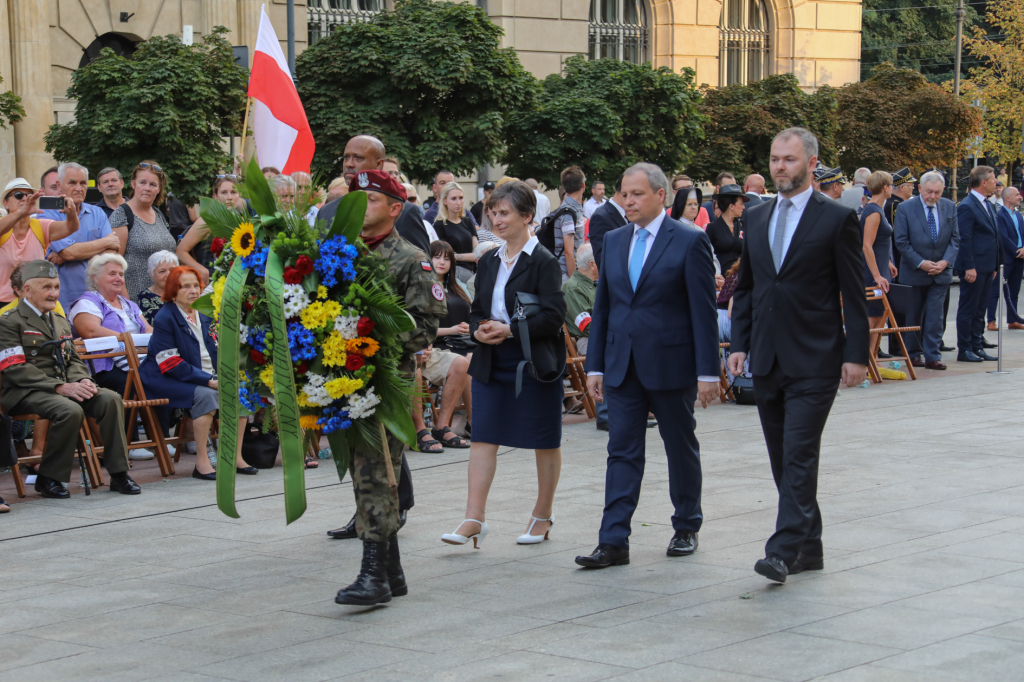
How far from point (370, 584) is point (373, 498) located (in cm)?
39

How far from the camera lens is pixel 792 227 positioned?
6.38m

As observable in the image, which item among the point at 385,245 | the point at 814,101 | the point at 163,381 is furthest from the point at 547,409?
the point at 814,101

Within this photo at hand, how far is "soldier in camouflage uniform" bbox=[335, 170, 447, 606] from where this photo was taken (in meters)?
5.84

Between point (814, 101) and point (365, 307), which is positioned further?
point (814, 101)

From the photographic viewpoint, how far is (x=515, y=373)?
706 centimetres

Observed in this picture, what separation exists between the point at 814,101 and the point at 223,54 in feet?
51.2

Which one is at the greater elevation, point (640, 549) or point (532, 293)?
point (532, 293)

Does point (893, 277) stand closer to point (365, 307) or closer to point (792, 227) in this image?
point (792, 227)

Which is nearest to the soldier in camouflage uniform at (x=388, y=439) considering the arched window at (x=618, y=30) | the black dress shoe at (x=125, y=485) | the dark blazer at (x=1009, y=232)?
the black dress shoe at (x=125, y=485)

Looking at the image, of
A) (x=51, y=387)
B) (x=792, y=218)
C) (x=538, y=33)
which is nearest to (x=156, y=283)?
(x=51, y=387)

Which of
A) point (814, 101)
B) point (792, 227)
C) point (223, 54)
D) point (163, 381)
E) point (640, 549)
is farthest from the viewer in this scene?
point (814, 101)

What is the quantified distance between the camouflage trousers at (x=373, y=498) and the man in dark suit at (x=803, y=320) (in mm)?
1865

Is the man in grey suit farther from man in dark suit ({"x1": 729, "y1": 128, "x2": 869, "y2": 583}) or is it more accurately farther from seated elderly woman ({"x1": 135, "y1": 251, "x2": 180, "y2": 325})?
man in dark suit ({"x1": 729, "y1": 128, "x2": 869, "y2": 583})

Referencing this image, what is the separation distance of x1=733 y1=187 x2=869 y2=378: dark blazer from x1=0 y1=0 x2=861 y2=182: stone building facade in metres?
13.1
